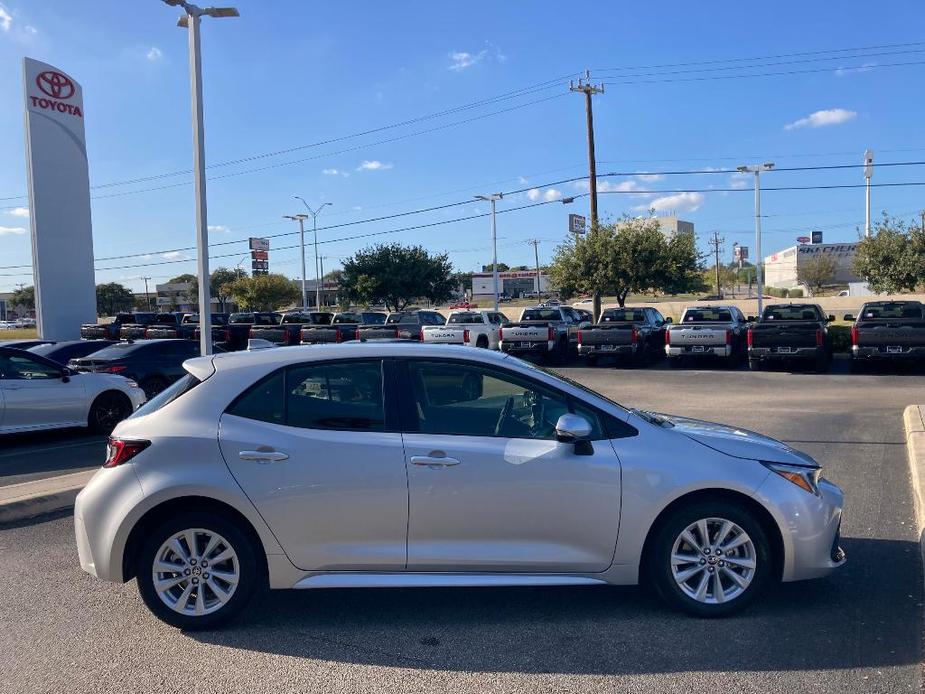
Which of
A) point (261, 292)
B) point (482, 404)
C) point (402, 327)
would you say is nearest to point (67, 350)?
point (402, 327)

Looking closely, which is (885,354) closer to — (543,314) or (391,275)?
(543,314)

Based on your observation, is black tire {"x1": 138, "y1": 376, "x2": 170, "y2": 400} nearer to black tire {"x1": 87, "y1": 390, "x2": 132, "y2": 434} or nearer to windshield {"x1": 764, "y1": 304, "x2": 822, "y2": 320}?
black tire {"x1": 87, "y1": 390, "x2": 132, "y2": 434}

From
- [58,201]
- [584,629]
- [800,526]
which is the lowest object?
[584,629]

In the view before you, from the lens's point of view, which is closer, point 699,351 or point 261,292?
point 699,351

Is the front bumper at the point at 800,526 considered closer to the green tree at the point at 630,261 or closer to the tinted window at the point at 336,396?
the tinted window at the point at 336,396

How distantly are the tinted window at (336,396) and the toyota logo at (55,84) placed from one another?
30.0 metres

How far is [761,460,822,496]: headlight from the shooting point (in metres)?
4.66

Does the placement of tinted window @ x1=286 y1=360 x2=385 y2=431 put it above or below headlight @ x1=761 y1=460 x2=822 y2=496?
above

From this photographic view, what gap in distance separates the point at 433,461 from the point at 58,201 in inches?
1164

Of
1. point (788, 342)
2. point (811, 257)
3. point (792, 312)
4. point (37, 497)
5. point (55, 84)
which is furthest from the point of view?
point (811, 257)

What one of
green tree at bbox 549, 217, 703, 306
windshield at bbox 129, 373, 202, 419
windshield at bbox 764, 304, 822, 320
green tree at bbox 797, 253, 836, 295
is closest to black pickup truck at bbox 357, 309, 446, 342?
green tree at bbox 549, 217, 703, 306

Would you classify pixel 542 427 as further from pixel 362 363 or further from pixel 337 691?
pixel 337 691

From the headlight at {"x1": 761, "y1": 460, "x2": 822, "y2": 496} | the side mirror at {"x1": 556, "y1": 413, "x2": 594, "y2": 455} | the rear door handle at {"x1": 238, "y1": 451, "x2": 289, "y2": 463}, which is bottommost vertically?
the headlight at {"x1": 761, "y1": 460, "x2": 822, "y2": 496}

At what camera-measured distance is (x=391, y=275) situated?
2101 inches
